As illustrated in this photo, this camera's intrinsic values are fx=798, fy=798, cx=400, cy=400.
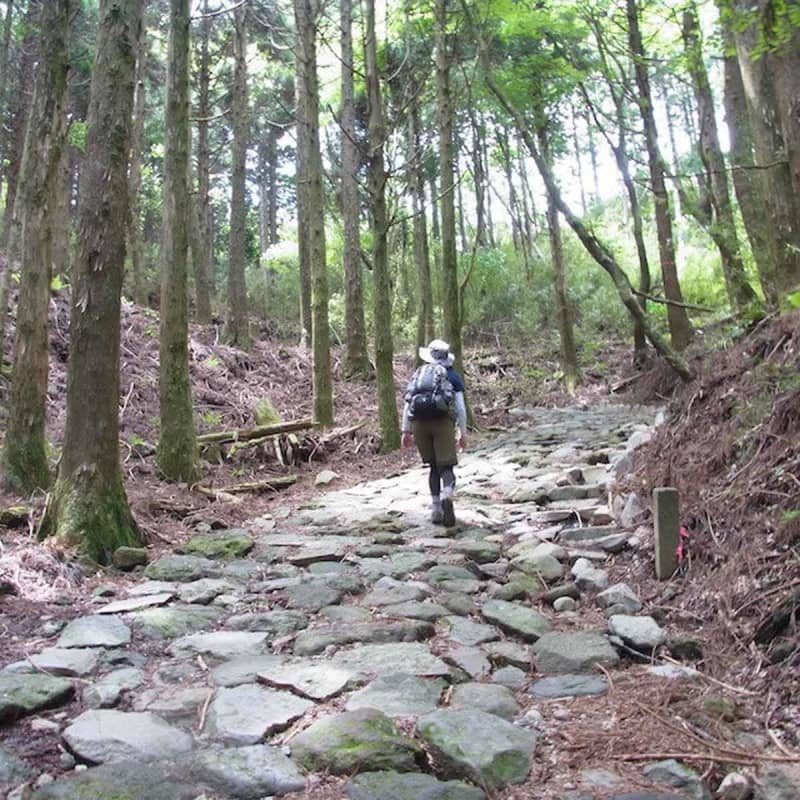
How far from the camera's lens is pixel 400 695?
3.83 meters

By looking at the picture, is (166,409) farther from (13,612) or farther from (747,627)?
(747,627)

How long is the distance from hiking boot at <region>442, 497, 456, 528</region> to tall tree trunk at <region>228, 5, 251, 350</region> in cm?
1098

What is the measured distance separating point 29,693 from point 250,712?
101 centimetres

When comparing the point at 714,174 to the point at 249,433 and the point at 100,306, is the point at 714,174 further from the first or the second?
the point at 100,306

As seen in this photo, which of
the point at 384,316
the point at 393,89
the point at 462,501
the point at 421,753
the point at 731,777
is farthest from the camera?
the point at 393,89

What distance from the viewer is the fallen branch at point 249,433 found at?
11.2 metres

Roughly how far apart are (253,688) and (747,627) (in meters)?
2.51

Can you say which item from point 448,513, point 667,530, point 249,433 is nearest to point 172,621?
point 667,530

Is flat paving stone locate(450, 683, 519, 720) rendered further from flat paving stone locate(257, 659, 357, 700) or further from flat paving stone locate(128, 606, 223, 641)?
flat paving stone locate(128, 606, 223, 641)

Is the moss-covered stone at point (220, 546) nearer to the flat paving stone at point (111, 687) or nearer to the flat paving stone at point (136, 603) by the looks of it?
the flat paving stone at point (136, 603)

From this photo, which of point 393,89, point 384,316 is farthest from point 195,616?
point 393,89

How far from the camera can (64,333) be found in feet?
44.3

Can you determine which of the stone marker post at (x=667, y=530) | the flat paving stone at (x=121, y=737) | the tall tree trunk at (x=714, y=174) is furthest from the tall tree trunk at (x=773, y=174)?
the flat paving stone at (x=121, y=737)

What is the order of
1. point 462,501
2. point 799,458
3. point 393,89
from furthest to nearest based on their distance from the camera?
point 393,89 < point 462,501 < point 799,458
